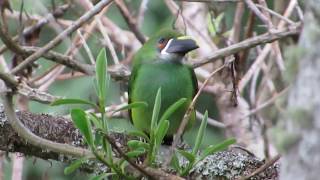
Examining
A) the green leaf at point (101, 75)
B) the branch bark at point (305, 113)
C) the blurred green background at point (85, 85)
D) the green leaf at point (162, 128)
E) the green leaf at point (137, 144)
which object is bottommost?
the blurred green background at point (85, 85)

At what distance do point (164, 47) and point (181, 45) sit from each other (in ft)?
0.30

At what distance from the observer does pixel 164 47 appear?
98.9 inches

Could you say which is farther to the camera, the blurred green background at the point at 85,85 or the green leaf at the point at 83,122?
the blurred green background at the point at 85,85

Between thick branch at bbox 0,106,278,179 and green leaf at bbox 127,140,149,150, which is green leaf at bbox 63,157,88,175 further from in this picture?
thick branch at bbox 0,106,278,179

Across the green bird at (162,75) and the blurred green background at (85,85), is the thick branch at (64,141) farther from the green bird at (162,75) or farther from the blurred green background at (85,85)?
the blurred green background at (85,85)

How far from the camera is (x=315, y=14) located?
2.20 feet

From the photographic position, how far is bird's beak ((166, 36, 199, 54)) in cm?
240

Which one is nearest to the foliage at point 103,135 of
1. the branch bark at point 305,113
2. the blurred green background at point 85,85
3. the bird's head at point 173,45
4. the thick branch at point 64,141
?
the thick branch at point 64,141

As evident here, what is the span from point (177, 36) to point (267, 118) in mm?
904

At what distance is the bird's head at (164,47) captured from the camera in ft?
8.04

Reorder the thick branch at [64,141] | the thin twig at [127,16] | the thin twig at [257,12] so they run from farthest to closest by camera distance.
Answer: the thin twig at [127,16]
the thin twig at [257,12]
the thick branch at [64,141]

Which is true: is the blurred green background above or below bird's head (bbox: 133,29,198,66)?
below

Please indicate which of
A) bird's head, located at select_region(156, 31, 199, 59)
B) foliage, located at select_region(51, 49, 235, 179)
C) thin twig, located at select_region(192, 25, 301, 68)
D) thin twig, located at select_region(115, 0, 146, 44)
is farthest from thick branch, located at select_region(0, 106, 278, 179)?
thin twig, located at select_region(115, 0, 146, 44)

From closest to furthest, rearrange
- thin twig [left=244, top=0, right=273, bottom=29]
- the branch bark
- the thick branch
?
the branch bark
the thick branch
thin twig [left=244, top=0, right=273, bottom=29]
